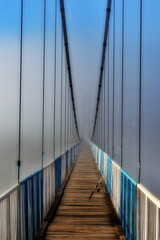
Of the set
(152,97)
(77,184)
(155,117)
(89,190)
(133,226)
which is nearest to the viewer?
(133,226)

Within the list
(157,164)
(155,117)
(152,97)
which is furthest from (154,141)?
(152,97)

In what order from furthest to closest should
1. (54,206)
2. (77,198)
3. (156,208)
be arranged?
1. (77,198)
2. (54,206)
3. (156,208)

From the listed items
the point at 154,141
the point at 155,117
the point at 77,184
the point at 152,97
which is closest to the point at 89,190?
the point at 77,184

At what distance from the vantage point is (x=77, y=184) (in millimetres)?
10453

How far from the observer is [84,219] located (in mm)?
6027

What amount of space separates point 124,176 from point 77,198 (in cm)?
334

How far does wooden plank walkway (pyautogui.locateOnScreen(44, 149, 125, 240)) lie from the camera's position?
5.03 meters

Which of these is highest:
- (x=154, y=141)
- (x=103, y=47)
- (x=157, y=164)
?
(x=103, y=47)

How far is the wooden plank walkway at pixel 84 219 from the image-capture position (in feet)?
16.5

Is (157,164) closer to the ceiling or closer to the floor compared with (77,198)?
closer to the floor

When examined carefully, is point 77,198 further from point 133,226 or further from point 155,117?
point 155,117

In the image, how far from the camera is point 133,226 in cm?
419

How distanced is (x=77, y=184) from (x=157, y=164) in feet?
205

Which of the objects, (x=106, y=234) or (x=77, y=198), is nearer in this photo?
(x=106, y=234)
